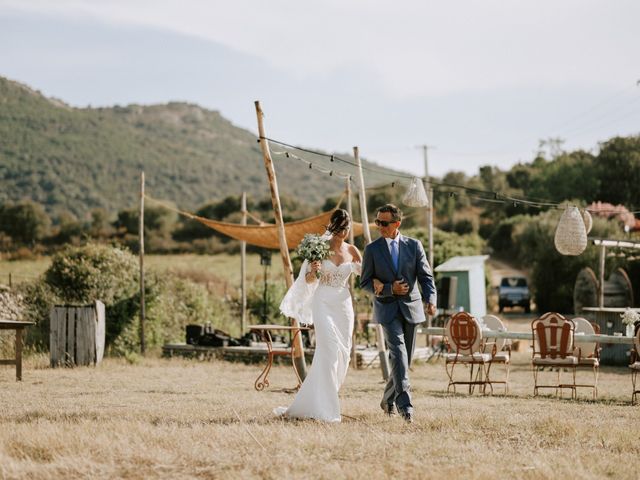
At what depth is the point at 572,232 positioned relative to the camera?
13.8m

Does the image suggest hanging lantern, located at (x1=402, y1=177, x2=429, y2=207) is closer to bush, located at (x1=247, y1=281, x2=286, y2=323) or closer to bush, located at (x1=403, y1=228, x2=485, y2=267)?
bush, located at (x1=247, y1=281, x2=286, y2=323)

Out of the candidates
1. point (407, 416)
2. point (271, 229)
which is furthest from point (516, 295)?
point (407, 416)

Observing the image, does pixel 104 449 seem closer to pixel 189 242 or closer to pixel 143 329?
pixel 143 329

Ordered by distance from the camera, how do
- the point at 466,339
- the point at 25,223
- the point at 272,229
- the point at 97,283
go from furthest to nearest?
1. the point at 25,223
2. the point at 97,283
3. the point at 272,229
4. the point at 466,339

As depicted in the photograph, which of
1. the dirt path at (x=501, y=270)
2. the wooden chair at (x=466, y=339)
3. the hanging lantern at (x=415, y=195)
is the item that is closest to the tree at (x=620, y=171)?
the dirt path at (x=501, y=270)

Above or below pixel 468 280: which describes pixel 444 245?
above

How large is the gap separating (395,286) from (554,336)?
4126 mm

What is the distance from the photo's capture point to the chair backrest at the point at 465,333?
37.7 feet

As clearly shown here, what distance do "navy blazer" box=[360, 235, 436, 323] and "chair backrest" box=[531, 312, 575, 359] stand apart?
12.1 feet

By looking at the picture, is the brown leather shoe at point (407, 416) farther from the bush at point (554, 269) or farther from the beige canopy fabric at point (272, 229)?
the bush at point (554, 269)

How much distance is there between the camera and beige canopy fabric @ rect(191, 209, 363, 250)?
1501 centimetres

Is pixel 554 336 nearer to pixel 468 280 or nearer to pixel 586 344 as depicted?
pixel 586 344

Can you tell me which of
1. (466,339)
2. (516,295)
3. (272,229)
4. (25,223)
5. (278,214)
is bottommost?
(466,339)

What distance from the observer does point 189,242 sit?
50688 mm
